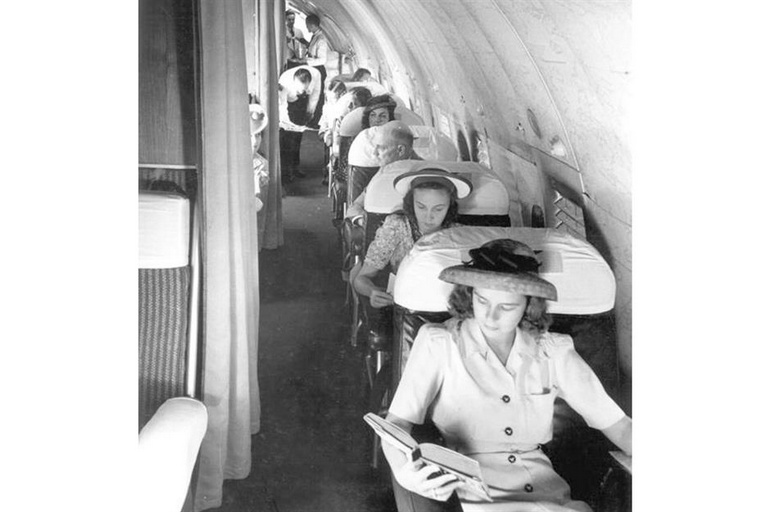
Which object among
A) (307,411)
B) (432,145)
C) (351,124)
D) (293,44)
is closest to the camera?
(307,411)

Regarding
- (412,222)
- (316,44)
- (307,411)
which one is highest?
(316,44)

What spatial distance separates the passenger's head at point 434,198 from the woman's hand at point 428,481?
167 cm

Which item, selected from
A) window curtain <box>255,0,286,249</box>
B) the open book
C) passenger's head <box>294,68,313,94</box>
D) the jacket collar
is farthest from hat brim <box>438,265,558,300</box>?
passenger's head <box>294,68,313,94</box>

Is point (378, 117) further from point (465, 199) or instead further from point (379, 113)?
point (465, 199)

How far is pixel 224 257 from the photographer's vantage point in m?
2.80

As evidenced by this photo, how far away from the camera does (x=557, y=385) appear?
241 cm

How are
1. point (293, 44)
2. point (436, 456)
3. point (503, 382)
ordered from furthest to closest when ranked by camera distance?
point (293, 44) → point (503, 382) → point (436, 456)

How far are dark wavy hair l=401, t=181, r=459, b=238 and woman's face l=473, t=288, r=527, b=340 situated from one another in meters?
1.38

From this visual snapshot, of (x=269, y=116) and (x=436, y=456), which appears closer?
(x=436, y=456)

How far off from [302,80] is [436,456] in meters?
7.65

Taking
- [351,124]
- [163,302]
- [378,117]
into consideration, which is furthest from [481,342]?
[351,124]

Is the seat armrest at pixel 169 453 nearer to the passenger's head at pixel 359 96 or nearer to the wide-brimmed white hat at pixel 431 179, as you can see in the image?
the wide-brimmed white hat at pixel 431 179
